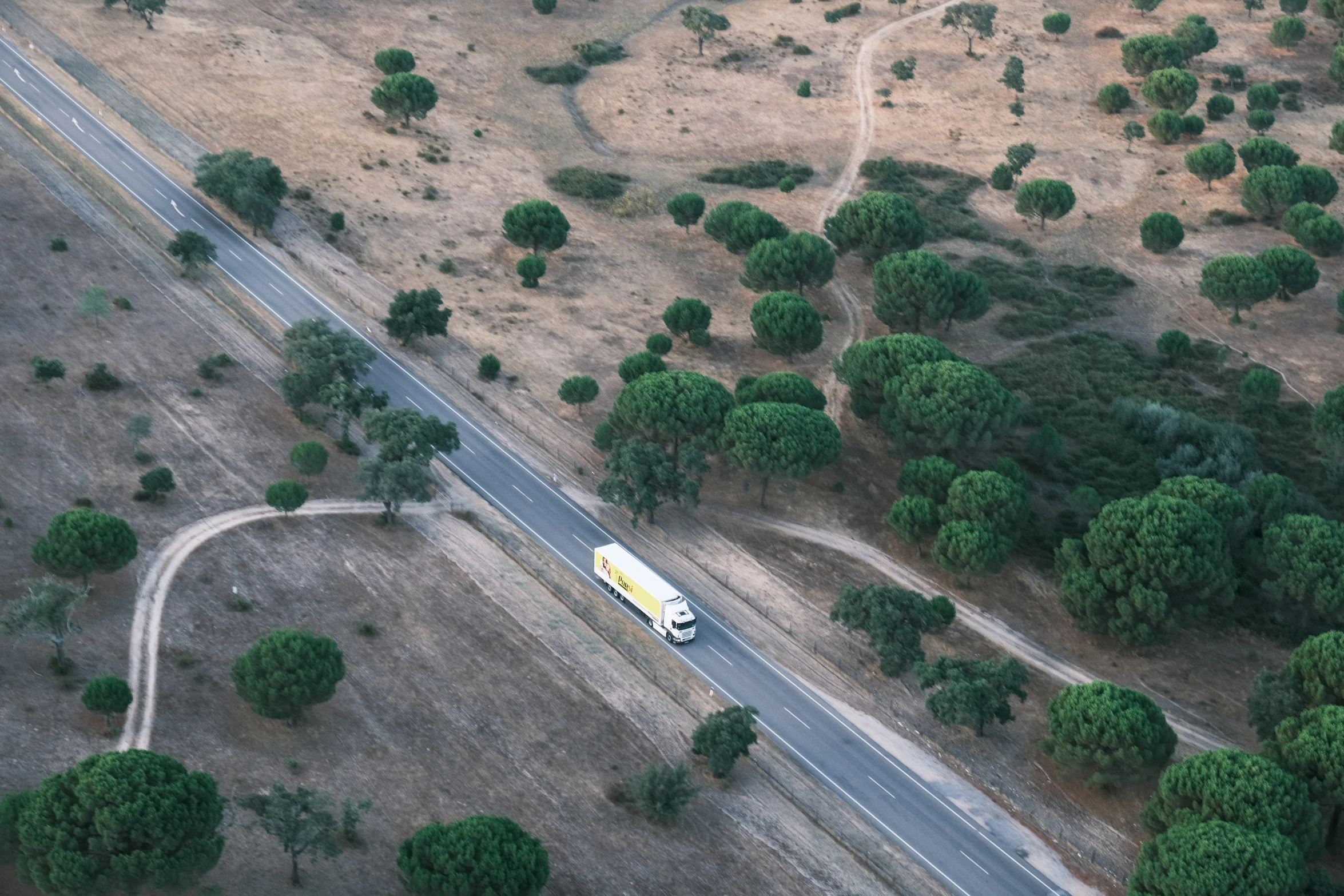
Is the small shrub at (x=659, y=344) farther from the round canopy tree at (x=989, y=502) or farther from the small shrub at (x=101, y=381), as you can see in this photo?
the small shrub at (x=101, y=381)

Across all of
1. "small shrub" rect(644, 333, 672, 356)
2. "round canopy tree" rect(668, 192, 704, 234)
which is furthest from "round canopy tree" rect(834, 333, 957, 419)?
"round canopy tree" rect(668, 192, 704, 234)

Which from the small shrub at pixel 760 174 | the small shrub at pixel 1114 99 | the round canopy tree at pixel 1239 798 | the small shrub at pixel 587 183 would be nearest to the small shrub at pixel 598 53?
the small shrub at pixel 587 183

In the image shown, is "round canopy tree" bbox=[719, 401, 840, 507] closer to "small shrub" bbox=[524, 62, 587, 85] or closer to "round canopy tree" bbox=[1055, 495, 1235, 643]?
"round canopy tree" bbox=[1055, 495, 1235, 643]

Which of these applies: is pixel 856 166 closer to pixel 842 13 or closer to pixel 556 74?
pixel 556 74

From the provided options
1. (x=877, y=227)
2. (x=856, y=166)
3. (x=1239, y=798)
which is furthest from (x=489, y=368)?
(x=1239, y=798)

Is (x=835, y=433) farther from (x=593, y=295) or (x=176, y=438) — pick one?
(x=176, y=438)

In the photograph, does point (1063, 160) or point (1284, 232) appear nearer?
point (1284, 232)

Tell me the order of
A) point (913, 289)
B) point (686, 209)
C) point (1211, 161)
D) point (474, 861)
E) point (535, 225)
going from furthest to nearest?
point (1211, 161)
point (686, 209)
point (535, 225)
point (913, 289)
point (474, 861)

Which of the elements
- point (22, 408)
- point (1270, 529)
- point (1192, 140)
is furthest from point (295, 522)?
point (1192, 140)
